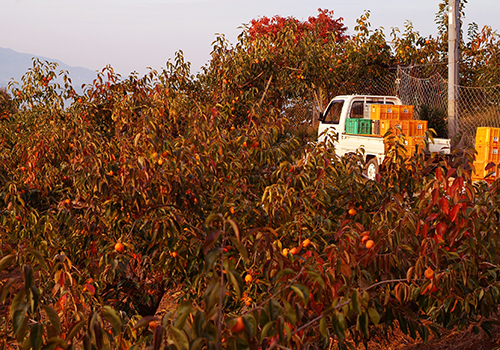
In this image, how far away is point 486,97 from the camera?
1415 cm

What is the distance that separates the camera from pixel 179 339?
136 centimetres

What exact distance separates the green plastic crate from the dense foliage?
220 inches

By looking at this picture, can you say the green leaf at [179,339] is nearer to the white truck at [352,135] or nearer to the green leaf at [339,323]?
the green leaf at [339,323]

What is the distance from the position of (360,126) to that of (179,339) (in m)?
9.66

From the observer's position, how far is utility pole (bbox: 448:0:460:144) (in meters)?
11.4

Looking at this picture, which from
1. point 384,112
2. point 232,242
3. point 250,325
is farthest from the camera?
point 384,112

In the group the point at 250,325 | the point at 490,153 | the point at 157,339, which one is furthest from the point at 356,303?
the point at 490,153

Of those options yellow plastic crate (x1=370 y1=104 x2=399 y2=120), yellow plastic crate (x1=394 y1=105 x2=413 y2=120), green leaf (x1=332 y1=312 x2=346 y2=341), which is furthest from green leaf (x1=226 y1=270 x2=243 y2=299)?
yellow plastic crate (x1=394 y1=105 x2=413 y2=120)

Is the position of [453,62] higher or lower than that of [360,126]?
higher

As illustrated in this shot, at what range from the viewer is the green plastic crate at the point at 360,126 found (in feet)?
34.2

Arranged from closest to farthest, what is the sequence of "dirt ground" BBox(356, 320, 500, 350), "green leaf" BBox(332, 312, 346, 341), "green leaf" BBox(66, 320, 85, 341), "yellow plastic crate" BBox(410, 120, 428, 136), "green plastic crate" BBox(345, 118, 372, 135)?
"green leaf" BBox(66, 320, 85, 341)
"green leaf" BBox(332, 312, 346, 341)
"dirt ground" BBox(356, 320, 500, 350)
"yellow plastic crate" BBox(410, 120, 428, 136)
"green plastic crate" BBox(345, 118, 372, 135)

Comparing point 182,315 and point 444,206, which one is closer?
point 182,315

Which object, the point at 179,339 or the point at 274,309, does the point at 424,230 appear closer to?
the point at 274,309

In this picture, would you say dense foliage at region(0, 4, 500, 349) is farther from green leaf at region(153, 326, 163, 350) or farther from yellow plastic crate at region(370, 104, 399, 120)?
yellow plastic crate at region(370, 104, 399, 120)
